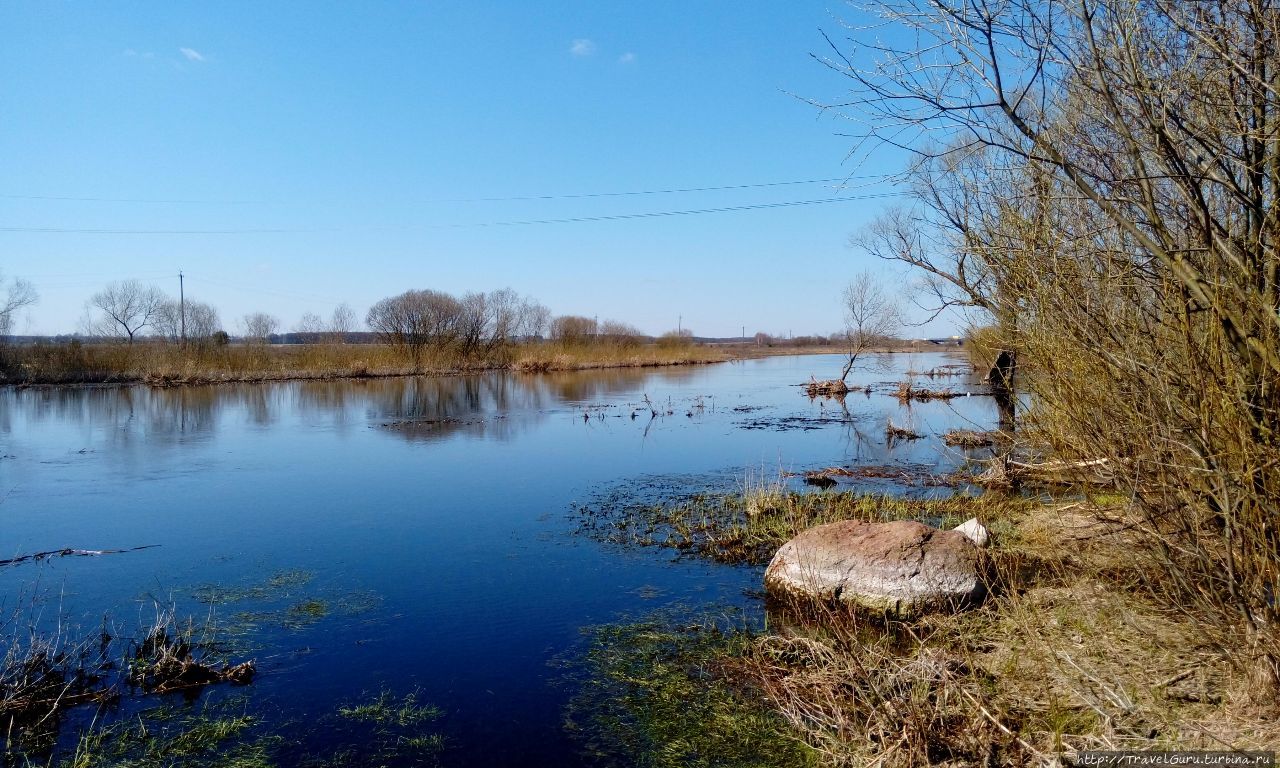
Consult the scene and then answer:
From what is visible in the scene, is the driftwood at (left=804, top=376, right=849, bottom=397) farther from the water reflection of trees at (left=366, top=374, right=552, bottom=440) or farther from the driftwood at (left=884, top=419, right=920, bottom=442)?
the driftwood at (left=884, top=419, right=920, bottom=442)

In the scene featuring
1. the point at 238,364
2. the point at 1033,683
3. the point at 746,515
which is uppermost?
the point at 238,364

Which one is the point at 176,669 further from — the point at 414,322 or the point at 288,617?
the point at 414,322

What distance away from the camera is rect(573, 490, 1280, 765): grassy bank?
3.92 metres

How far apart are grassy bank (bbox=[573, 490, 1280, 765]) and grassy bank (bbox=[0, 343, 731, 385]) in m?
35.9

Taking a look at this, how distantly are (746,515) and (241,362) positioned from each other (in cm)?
3524

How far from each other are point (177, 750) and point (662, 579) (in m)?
4.49

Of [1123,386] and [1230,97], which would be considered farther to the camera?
[1123,386]

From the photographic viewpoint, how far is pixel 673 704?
17.3 ft

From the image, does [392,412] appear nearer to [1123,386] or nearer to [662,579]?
[662,579]

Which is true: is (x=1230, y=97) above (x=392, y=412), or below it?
above

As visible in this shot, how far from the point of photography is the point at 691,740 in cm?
480

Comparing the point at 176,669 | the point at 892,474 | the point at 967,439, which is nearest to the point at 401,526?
the point at 176,669

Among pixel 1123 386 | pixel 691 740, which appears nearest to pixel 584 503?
pixel 691 740

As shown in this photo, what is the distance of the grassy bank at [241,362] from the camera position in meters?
35.8
